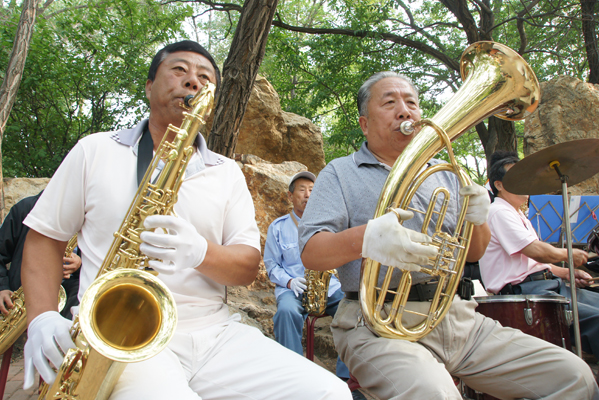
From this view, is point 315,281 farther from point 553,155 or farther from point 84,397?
point 84,397

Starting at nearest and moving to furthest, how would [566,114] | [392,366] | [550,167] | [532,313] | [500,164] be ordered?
[392,366]
[532,313]
[550,167]
[500,164]
[566,114]

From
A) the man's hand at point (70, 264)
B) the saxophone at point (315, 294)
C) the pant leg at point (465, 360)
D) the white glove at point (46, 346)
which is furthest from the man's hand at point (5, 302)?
the pant leg at point (465, 360)

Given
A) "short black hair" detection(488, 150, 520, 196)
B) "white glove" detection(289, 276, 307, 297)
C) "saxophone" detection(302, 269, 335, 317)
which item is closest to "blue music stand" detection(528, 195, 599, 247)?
"short black hair" detection(488, 150, 520, 196)

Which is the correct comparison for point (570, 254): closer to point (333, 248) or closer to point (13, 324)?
point (333, 248)

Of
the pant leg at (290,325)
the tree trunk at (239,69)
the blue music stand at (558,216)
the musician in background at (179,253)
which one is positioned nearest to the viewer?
the musician in background at (179,253)

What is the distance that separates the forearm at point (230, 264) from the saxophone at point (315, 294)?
1840 mm

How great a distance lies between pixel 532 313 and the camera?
2.79 m

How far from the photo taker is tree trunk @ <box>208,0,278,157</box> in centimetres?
440

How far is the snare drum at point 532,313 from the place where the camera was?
2.79m

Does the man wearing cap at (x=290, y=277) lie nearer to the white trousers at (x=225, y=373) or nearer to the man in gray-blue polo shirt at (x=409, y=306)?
the man in gray-blue polo shirt at (x=409, y=306)

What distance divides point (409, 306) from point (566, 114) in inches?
284

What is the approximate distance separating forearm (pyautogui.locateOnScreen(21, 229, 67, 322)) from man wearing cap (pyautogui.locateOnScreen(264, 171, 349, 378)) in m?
2.12

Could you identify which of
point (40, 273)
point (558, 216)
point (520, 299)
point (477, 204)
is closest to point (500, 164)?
point (558, 216)

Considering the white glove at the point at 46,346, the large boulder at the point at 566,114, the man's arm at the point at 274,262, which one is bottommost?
the man's arm at the point at 274,262
